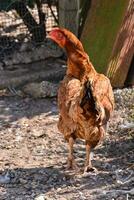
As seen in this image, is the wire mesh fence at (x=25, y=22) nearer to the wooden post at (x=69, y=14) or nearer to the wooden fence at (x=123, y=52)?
the wooden post at (x=69, y=14)

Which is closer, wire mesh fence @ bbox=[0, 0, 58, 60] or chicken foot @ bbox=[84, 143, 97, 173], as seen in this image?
chicken foot @ bbox=[84, 143, 97, 173]

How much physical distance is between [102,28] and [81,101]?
2460 mm

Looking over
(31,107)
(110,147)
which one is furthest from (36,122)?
(110,147)

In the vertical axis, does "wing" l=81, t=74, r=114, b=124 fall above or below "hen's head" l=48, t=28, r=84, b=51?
below

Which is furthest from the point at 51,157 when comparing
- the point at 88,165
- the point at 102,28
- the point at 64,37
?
the point at 102,28

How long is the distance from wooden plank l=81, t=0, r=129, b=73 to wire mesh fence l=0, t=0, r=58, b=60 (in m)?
0.72

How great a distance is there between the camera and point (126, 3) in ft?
20.2

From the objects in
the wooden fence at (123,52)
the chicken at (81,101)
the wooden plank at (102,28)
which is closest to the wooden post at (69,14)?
the wooden plank at (102,28)

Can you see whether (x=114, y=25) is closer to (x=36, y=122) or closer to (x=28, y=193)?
(x=36, y=122)

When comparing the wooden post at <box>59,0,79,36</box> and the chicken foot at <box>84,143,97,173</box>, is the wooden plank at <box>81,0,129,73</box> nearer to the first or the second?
the wooden post at <box>59,0,79,36</box>

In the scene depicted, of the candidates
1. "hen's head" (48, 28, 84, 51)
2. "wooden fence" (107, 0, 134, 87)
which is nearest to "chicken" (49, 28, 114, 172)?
"hen's head" (48, 28, 84, 51)

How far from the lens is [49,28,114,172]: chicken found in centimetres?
418

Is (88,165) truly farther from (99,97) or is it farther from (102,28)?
(102,28)

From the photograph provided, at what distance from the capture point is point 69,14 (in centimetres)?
668
